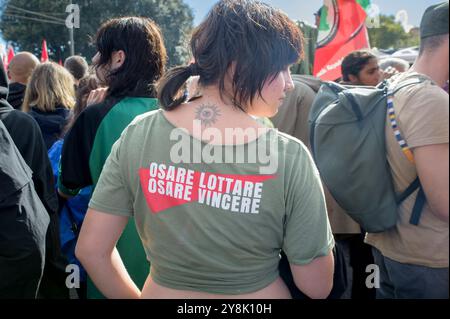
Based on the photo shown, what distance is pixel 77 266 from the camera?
224cm

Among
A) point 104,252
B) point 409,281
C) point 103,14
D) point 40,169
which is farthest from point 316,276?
point 40,169

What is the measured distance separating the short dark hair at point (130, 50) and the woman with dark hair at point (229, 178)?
0.70m

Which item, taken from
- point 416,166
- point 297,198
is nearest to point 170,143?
point 297,198

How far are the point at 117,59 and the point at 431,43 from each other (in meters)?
1.27

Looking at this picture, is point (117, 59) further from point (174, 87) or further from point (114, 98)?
point (174, 87)

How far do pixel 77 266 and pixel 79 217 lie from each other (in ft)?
0.86

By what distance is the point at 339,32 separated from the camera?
1.88 meters

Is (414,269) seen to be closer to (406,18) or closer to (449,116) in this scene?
(449,116)

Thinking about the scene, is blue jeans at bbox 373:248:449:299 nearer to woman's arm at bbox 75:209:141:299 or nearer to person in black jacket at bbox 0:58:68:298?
woman's arm at bbox 75:209:141:299

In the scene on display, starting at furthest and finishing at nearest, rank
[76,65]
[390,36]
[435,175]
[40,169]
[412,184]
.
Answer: [76,65] < [40,169] < [390,36] < [412,184] < [435,175]

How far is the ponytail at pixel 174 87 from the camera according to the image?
4.05 ft

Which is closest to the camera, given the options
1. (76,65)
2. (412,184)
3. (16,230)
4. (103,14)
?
(412,184)

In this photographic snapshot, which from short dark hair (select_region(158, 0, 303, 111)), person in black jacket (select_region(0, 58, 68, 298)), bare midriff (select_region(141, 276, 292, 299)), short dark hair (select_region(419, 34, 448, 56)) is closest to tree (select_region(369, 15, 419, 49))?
short dark hair (select_region(419, 34, 448, 56))
